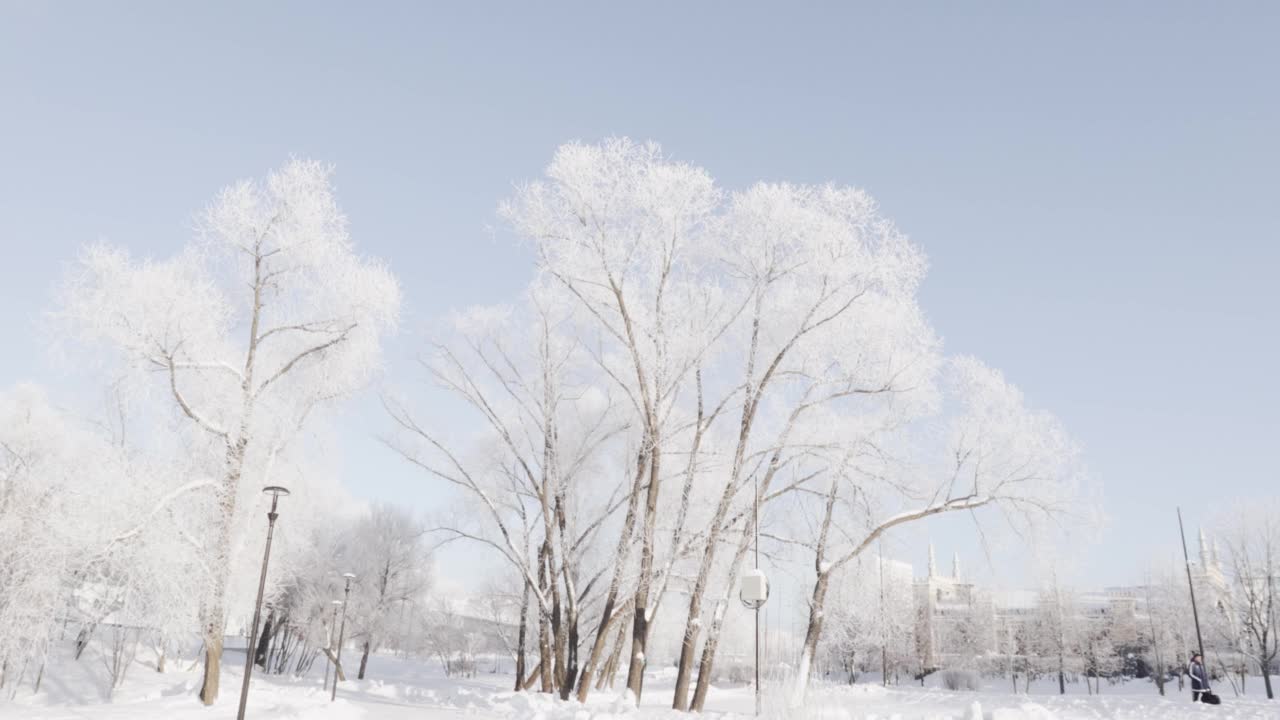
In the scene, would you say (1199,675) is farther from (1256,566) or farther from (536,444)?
(1256,566)

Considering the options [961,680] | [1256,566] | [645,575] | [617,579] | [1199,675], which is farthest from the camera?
[961,680]

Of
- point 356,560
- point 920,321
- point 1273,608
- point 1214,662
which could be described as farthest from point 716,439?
point 1214,662

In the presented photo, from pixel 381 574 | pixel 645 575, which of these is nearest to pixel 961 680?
pixel 381 574

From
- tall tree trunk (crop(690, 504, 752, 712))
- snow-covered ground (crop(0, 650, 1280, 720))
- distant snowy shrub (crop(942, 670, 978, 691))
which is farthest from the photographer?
distant snowy shrub (crop(942, 670, 978, 691))

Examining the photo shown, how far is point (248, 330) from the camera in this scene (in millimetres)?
18000

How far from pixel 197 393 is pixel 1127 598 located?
2688 inches

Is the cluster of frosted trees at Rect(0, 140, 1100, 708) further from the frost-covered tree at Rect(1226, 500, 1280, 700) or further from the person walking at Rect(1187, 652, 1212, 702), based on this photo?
the frost-covered tree at Rect(1226, 500, 1280, 700)

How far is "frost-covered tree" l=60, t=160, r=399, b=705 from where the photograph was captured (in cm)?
1567

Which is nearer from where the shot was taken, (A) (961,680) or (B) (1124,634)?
(A) (961,680)

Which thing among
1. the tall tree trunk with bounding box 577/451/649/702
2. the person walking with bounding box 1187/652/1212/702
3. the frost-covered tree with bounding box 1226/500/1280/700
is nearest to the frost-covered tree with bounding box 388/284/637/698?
the tall tree trunk with bounding box 577/451/649/702

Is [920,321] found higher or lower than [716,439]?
higher

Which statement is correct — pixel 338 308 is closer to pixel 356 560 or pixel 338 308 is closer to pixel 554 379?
pixel 554 379

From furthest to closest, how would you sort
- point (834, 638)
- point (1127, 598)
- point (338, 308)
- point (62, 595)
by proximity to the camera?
1. point (1127, 598)
2. point (834, 638)
3. point (338, 308)
4. point (62, 595)

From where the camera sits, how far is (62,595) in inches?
627
